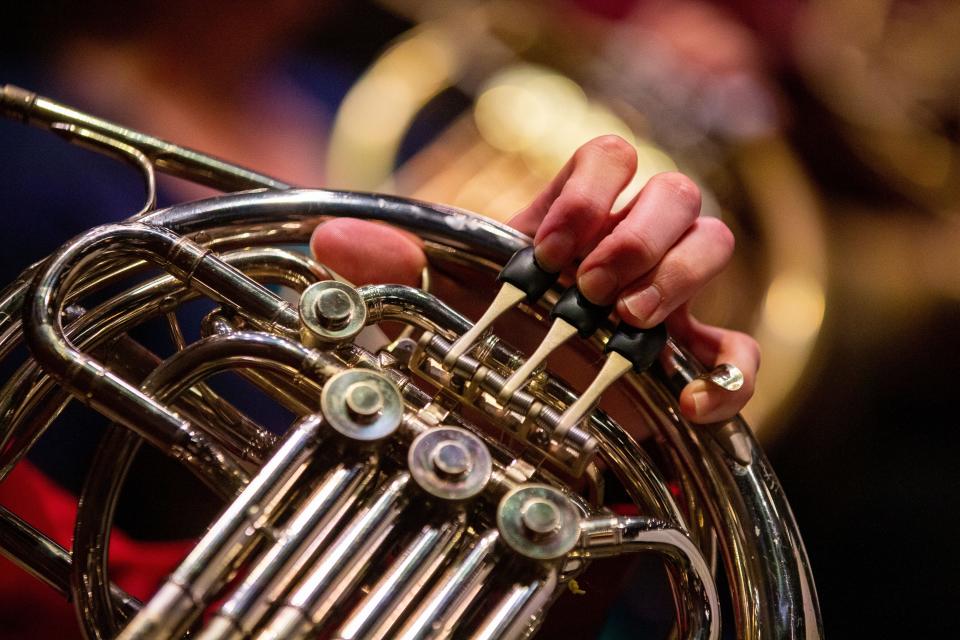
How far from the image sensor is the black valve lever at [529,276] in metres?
0.50

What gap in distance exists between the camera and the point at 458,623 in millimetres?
394

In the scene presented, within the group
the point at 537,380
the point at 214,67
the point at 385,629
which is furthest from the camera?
the point at 214,67

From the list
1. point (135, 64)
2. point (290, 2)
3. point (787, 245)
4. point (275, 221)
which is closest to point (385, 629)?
point (275, 221)

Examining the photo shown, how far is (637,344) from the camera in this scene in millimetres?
493

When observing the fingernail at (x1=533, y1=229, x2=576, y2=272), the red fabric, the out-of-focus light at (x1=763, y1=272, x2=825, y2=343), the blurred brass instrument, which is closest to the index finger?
the fingernail at (x1=533, y1=229, x2=576, y2=272)

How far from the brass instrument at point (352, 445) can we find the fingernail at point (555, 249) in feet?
0.05

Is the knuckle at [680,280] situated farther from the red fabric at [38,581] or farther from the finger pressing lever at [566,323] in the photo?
the red fabric at [38,581]

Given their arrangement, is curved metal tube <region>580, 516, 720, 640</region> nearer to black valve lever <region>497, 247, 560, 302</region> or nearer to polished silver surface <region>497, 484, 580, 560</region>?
polished silver surface <region>497, 484, 580, 560</region>

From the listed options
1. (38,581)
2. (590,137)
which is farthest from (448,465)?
(590,137)

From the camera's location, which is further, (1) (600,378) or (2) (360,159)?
(2) (360,159)

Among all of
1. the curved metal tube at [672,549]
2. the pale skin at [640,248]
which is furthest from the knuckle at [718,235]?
the curved metal tube at [672,549]

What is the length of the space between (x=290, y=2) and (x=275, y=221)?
1.12 m

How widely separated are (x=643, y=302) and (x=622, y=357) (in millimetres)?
42

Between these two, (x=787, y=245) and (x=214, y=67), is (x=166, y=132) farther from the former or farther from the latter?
(x=787, y=245)
